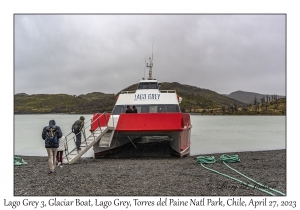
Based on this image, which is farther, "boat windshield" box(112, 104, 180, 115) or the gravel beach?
"boat windshield" box(112, 104, 180, 115)

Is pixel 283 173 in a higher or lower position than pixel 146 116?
lower

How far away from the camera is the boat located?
430 inches

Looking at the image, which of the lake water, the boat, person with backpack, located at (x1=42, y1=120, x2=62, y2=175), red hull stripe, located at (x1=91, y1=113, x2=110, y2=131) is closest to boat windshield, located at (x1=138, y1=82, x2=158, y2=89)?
the boat

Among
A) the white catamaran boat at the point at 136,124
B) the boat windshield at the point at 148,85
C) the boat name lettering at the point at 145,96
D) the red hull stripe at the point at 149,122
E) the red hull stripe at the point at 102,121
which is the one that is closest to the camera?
the white catamaran boat at the point at 136,124

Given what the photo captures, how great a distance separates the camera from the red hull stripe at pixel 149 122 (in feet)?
35.6

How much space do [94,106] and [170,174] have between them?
106658 millimetres

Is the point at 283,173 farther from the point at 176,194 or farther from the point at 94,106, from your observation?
the point at 94,106

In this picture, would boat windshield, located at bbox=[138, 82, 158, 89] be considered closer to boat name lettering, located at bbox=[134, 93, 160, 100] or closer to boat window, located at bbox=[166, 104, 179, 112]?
boat name lettering, located at bbox=[134, 93, 160, 100]

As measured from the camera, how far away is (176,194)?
5.59 meters

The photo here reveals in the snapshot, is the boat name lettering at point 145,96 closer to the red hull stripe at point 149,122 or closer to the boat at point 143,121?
the boat at point 143,121

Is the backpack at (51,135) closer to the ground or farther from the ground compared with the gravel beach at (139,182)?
farther from the ground

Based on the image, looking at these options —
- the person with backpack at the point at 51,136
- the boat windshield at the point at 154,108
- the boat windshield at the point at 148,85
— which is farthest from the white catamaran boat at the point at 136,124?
the person with backpack at the point at 51,136

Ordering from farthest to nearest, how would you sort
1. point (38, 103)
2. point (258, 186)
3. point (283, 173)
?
point (38, 103) → point (283, 173) → point (258, 186)
